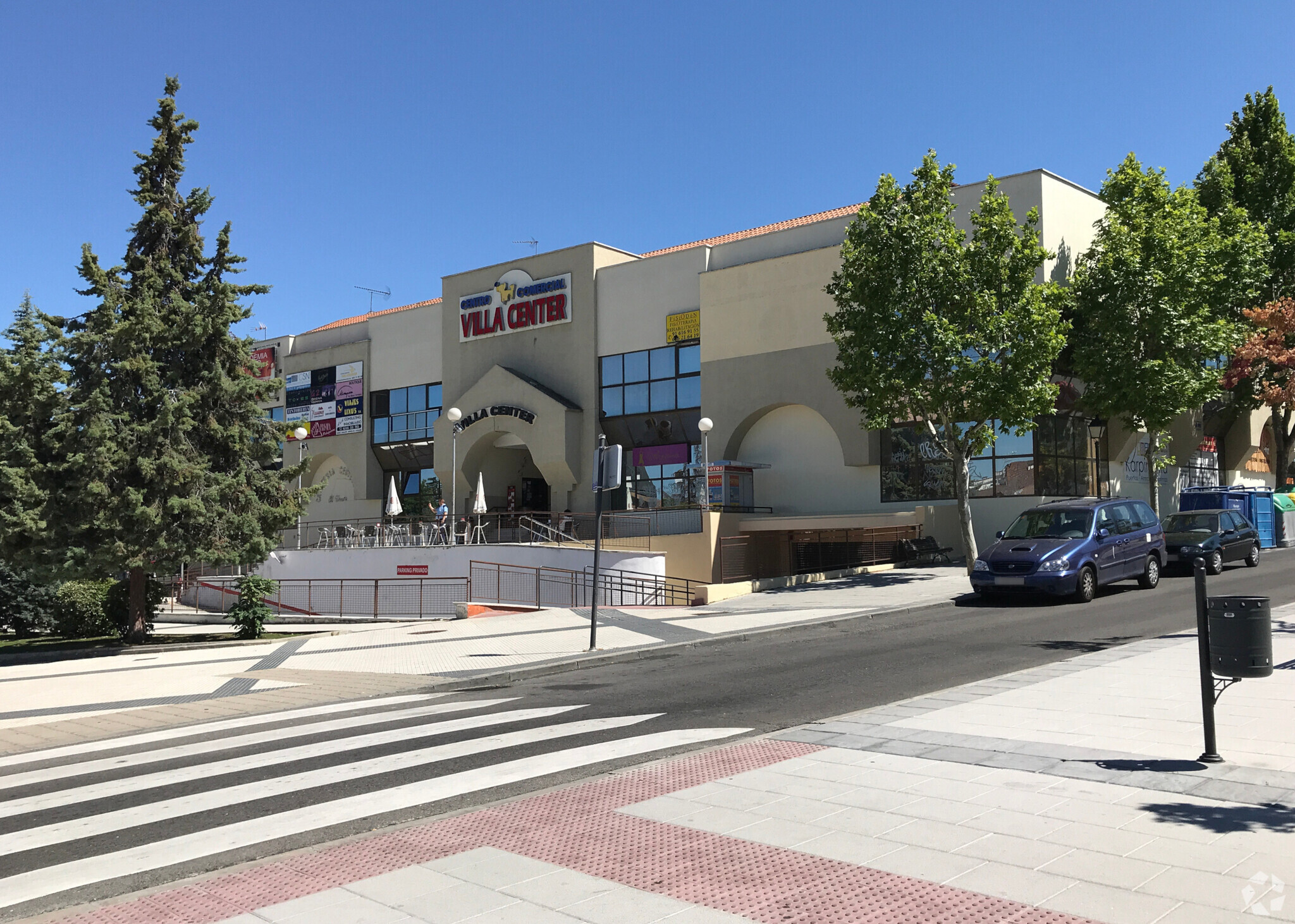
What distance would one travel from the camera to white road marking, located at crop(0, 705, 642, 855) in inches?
246

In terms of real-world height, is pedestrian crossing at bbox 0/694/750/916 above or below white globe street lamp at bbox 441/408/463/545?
below

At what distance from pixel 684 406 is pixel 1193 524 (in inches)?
726

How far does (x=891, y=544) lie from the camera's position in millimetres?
33250

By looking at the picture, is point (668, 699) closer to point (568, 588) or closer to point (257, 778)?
point (257, 778)

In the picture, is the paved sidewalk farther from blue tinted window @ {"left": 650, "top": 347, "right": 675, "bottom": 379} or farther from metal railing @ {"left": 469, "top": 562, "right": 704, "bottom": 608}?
blue tinted window @ {"left": 650, "top": 347, "right": 675, "bottom": 379}

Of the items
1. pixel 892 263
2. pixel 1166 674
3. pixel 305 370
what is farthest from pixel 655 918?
pixel 305 370

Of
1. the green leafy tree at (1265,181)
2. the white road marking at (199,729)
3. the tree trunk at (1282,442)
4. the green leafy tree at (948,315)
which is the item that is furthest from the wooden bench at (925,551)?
the white road marking at (199,729)

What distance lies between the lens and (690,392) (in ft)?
124

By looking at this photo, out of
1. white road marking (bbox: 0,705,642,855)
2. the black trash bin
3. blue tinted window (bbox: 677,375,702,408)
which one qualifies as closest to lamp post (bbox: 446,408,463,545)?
blue tinted window (bbox: 677,375,702,408)

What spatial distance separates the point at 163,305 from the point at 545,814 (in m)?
18.6

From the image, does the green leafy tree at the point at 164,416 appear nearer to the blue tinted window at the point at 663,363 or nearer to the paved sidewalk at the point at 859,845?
the paved sidewalk at the point at 859,845

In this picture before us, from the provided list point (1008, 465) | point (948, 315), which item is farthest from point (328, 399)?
point (948, 315)

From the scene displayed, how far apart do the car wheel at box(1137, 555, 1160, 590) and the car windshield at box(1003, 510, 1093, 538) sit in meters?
1.99

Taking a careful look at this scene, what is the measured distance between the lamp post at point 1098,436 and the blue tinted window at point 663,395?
14.7 meters
